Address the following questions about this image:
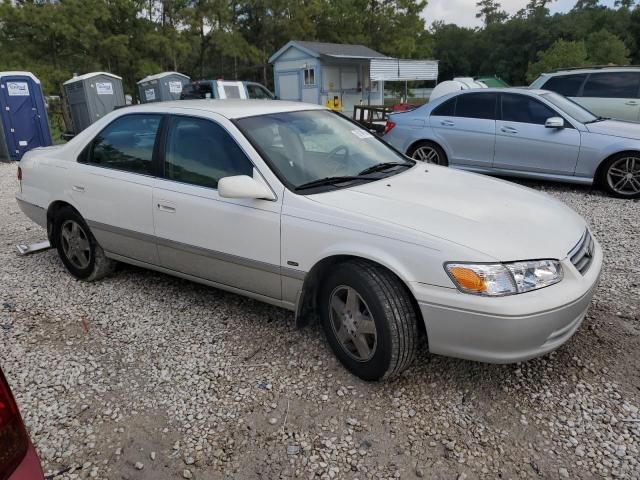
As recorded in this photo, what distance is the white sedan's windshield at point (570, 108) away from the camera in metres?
6.88

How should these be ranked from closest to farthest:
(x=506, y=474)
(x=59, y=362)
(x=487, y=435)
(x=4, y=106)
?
(x=506, y=474) → (x=487, y=435) → (x=59, y=362) → (x=4, y=106)

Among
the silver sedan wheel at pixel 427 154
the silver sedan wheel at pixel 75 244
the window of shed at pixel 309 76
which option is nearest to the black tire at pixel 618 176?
the silver sedan wheel at pixel 427 154

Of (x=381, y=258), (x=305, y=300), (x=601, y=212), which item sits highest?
(x=381, y=258)

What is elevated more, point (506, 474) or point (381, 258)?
point (381, 258)

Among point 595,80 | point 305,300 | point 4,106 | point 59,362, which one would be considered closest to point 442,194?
point 305,300

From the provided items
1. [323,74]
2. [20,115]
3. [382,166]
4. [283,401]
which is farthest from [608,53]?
[283,401]

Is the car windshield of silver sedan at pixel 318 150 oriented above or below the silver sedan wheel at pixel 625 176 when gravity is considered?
above

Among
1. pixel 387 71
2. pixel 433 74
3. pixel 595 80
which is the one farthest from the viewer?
pixel 433 74

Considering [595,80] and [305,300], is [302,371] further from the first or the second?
[595,80]

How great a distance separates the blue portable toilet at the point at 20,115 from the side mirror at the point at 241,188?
11.3 metres

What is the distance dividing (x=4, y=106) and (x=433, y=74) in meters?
21.0

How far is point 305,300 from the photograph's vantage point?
Answer: 3.01 m

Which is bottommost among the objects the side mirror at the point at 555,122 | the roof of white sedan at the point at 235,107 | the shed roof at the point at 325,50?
the side mirror at the point at 555,122

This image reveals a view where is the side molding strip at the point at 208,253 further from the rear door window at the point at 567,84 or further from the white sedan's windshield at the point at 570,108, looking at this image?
the rear door window at the point at 567,84
